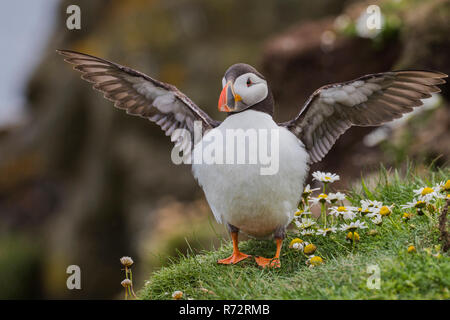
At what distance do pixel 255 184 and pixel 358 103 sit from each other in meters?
1.17

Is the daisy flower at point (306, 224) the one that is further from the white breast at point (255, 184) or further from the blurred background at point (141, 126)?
the blurred background at point (141, 126)

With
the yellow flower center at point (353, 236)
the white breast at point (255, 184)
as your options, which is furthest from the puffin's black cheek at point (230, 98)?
the yellow flower center at point (353, 236)

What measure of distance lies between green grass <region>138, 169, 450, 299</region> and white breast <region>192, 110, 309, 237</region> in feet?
1.23

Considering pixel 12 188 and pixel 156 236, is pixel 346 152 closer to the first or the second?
pixel 156 236

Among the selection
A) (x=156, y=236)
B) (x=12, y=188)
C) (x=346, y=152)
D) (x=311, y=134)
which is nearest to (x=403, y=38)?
(x=346, y=152)

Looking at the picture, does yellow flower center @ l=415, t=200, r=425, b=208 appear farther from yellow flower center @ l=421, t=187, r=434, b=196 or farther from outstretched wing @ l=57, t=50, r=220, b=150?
outstretched wing @ l=57, t=50, r=220, b=150

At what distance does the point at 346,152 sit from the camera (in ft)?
28.0

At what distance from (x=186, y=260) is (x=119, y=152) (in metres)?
8.30

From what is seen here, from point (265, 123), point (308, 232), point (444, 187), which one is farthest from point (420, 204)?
point (265, 123)

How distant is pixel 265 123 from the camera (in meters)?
4.08

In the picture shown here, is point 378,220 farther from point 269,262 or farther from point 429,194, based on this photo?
point 269,262

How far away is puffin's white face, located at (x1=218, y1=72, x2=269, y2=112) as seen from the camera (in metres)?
4.07

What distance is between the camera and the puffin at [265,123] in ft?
13.2
